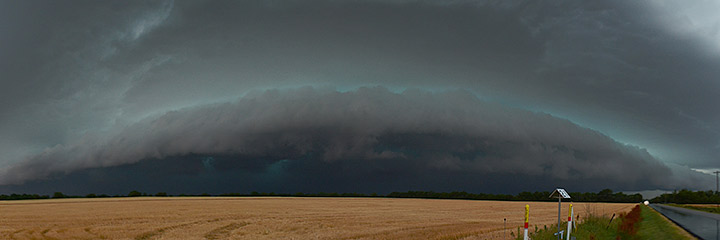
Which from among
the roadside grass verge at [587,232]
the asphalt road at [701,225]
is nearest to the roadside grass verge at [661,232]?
the asphalt road at [701,225]

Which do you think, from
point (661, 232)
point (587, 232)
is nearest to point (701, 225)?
point (661, 232)

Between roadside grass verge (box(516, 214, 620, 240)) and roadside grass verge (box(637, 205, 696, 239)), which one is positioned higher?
roadside grass verge (box(516, 214, 620, 240))

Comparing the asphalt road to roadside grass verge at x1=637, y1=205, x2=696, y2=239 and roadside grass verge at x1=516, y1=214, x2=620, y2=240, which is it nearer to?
roadside grass verge at x1=637, y1=205, x2=696, y2=239

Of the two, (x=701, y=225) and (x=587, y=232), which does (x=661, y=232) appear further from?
(x=701, y=225)

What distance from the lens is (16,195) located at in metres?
125

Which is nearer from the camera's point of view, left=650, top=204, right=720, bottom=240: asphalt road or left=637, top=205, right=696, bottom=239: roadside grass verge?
left=637, top=205, right=696, bottom=239: roadside grass verge

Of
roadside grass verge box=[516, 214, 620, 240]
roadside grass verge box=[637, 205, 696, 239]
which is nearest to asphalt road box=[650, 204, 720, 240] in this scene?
roadside grass verge box=[637, 205, 696, 239]

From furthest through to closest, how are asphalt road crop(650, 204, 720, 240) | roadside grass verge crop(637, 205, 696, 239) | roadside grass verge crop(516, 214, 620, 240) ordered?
asphalt road crop(650, 204, 720, 240) < roadside grass verge crop(637, 205, 696, 239) < roadside grass verge crop(516, 214, 620, 240)

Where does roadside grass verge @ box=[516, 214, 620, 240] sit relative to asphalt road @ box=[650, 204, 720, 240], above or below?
above

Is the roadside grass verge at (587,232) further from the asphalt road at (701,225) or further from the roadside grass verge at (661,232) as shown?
the asphalt road at (701,225)

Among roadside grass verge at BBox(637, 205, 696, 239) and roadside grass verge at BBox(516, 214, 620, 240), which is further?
roadside grass verge at BBox(637, 205, 696, 239)

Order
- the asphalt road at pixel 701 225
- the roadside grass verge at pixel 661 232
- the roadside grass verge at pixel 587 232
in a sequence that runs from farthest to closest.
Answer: the asphalt road at pixel 701 225 < the roadside grass verge at pixel 661 232 < the roadside grass verge at pixel 587 232

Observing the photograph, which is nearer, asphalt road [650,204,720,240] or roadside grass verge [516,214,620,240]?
roadside grass verge [516,214,620,240]

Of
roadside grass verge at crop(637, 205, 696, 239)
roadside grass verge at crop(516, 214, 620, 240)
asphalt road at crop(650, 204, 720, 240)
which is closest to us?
roadside grass verge at crop(516, 214, 620, 240)
